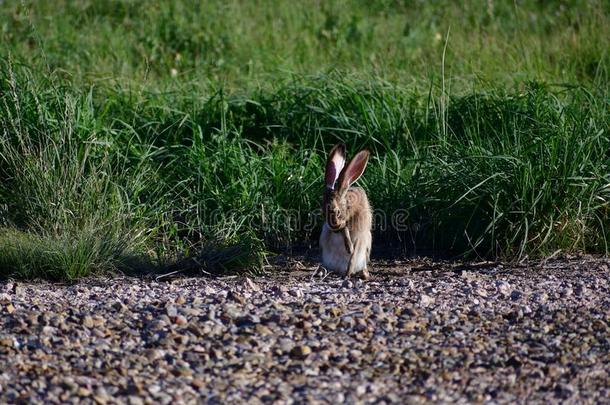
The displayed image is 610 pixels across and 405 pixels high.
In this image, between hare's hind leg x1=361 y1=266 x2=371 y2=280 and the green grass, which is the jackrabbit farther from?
the green grass

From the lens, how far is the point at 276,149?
8.01 m

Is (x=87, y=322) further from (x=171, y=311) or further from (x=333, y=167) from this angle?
(x=333, y=167)

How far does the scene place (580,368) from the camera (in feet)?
16.3

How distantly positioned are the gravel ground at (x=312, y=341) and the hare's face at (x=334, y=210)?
0.36 meters

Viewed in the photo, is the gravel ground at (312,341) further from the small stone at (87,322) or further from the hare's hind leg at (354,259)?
the hare's hind leg at (354,259)

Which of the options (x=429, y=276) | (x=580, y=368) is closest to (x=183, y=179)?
(x=429, y=276)

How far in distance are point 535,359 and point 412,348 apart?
57cm

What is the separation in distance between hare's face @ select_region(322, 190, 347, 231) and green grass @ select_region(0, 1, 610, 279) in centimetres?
71

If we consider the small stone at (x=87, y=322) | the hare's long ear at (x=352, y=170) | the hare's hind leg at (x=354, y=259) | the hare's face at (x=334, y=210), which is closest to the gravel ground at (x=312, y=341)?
the small stone at (x=87, y=322)

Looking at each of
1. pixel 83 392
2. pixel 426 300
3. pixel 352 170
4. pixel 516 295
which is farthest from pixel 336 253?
pixel 83 392

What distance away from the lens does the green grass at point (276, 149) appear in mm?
7129

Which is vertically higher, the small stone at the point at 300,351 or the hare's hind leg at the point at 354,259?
the small stone at the point at 300,351

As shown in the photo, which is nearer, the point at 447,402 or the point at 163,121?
the point at 447,402

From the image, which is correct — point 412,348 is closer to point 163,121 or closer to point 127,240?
point 127,240
